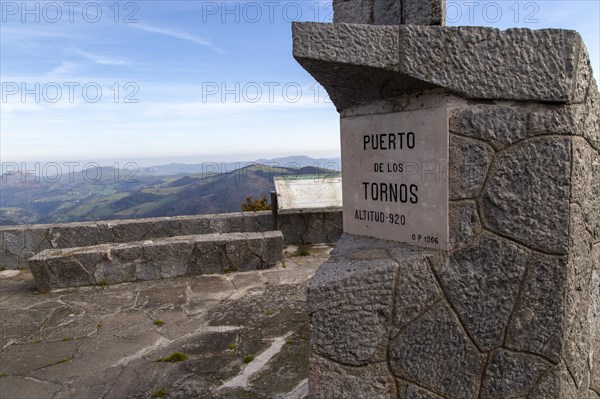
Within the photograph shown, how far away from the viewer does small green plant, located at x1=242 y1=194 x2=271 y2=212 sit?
9.61 meters

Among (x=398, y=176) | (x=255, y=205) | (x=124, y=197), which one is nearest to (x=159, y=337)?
(x=398, y=176)

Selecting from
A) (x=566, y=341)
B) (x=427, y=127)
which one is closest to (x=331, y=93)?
(x=427, y=127)

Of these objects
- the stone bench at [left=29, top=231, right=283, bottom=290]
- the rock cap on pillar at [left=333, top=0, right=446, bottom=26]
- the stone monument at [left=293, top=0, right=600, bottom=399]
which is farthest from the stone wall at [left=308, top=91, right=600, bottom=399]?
the stone bench at [left=29, top=231, right=283, bottom=290]

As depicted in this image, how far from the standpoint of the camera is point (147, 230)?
7.48m

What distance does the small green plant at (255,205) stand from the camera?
9.61 meters

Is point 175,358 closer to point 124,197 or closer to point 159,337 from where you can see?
point 159,337

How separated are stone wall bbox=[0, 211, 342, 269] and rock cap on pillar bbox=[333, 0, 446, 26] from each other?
488 cm

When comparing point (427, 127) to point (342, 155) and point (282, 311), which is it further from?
point (282, 311)

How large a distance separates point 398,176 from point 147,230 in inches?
244

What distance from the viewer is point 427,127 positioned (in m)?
2.04

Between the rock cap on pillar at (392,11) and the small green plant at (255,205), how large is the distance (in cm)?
683

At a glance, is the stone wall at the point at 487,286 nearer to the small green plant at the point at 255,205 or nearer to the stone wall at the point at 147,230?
the stone wall at the point at 147,230

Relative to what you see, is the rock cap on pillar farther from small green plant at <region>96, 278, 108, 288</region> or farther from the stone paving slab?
small green plant at <region>96, 278, 108, 288</region>

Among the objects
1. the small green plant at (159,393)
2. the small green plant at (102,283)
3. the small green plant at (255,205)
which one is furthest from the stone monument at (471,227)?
the small green plant at (255,205)
